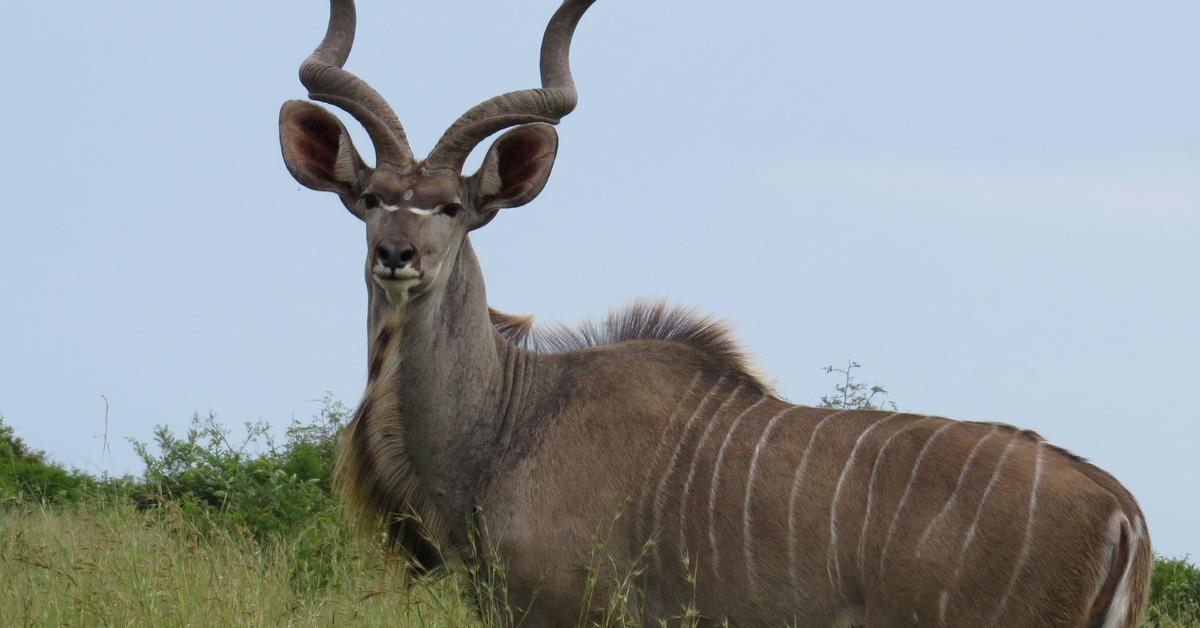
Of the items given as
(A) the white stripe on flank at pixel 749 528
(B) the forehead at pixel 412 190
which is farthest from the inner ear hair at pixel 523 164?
(A) the white stripe on flank at pixel 749 528

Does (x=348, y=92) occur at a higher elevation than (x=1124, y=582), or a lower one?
higher

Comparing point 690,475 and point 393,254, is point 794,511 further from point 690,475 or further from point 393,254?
point 393,254

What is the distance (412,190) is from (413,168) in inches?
5.4

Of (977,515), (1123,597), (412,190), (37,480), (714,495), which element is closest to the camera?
(1123,597)

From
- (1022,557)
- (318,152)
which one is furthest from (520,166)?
(1022,557)

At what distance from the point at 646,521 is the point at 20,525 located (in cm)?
350

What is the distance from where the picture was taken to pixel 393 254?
15.2 ft

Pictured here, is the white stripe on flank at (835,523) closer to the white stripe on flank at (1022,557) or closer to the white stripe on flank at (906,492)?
the white stripe on flank at (906,492)

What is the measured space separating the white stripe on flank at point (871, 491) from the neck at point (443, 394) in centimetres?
114

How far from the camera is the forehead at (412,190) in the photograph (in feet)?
15.8

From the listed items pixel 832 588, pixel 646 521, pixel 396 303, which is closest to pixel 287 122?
pixel 396 303

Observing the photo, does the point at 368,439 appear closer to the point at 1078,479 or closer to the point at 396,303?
the point at 396,303

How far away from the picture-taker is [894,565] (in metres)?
4.39

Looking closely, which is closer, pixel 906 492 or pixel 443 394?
pixel 906 492
